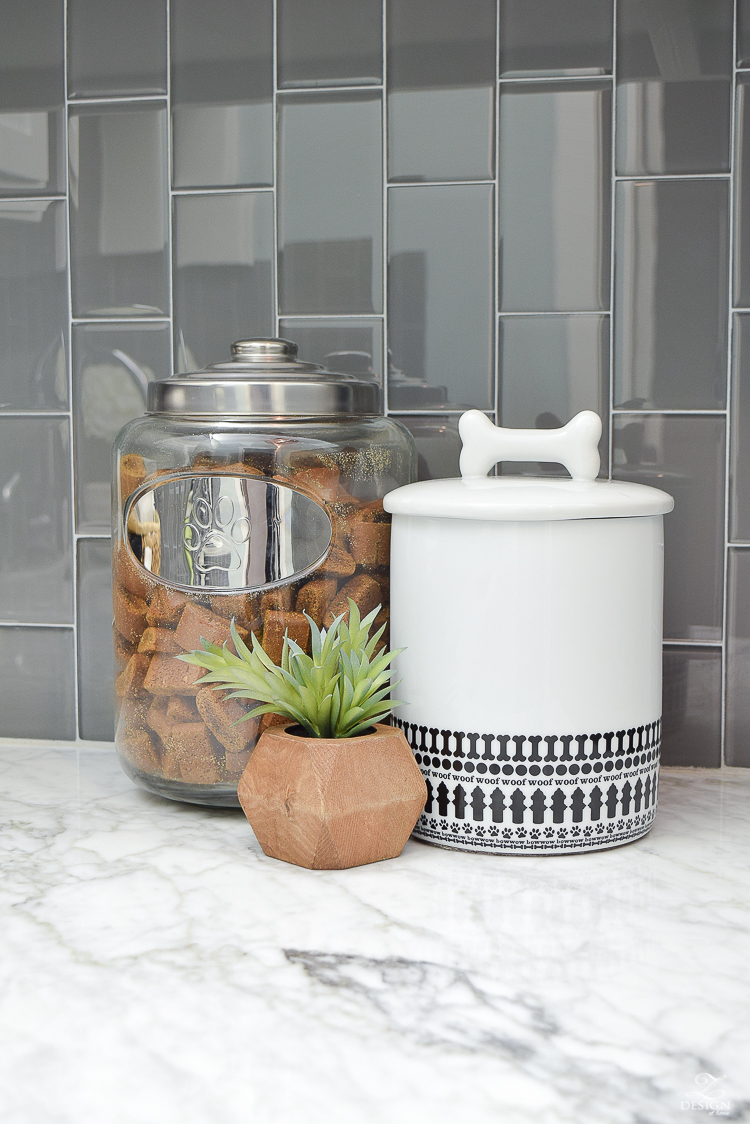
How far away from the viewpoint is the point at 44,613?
914mm

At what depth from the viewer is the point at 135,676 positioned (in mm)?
719

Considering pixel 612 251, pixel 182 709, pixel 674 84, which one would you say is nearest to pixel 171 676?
pixel 182 709

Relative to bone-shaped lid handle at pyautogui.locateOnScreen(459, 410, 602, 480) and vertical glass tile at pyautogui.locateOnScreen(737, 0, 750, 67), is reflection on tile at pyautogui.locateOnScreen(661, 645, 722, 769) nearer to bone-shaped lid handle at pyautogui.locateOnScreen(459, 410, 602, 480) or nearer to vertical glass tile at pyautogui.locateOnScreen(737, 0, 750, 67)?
bone-shaped lid handle at pyautogui.locateOnScreen(459, 410, 602, 480)

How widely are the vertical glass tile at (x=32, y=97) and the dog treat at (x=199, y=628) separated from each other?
1.41 ft

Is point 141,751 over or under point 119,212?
under

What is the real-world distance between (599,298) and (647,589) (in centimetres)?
28

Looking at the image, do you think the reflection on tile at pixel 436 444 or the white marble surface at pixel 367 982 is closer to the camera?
the white marble surface at pixel 367 982

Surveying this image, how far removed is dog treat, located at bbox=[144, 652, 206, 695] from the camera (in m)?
0.68

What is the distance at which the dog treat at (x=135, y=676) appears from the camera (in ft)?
2.33

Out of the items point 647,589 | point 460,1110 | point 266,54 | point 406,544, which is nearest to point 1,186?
point 266,54

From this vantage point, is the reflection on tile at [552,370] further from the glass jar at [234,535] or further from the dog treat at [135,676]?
the dog treat at [135,676]

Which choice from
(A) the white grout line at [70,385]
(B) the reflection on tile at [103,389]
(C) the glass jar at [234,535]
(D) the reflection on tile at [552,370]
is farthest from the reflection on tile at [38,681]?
(D) the reflection on tile at [552,370]

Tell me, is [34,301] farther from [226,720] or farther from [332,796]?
[332,796]

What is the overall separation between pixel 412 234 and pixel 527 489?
307 mm
